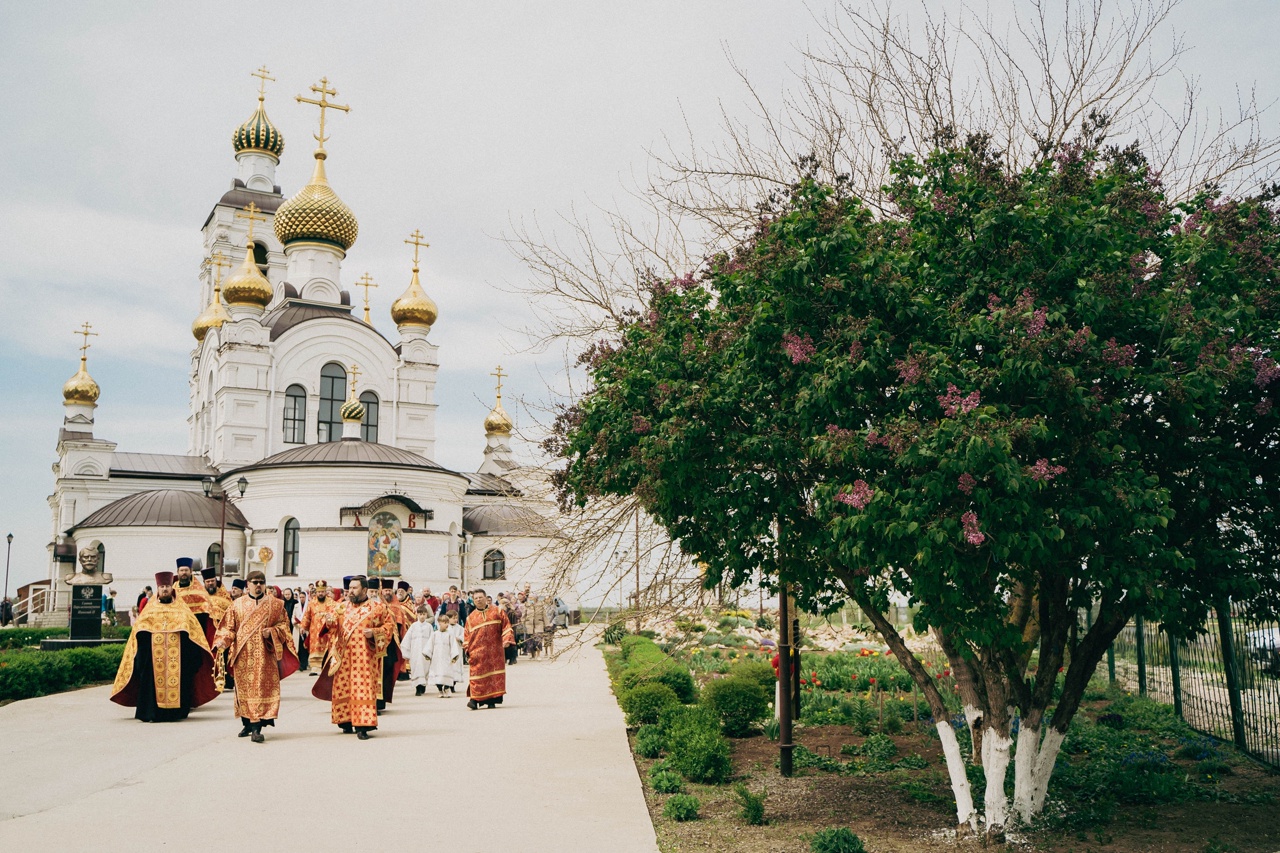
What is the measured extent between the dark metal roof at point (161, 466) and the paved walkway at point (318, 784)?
100ft

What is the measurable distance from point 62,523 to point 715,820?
4238cm

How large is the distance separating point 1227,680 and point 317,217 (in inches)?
1620

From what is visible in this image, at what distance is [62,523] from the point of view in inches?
1686


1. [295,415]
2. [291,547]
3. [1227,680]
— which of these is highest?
[295,415]

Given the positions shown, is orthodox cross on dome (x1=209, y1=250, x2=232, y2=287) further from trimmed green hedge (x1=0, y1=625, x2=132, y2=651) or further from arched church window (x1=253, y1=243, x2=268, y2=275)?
trimmed green hedge (x1=0, y1=625, x2=132, y2=651)

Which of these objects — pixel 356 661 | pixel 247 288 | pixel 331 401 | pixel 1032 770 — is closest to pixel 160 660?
pixel 356 661

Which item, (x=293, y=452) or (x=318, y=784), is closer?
(x=318, y=784)

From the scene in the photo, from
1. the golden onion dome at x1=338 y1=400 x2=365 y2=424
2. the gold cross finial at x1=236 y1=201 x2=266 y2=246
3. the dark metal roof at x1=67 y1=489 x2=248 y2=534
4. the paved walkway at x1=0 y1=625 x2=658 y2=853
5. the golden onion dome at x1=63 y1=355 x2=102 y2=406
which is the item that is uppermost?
the gold cross finial at x1=236 y1=201 x2=266 y2=246

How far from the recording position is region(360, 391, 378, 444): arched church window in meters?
45.0

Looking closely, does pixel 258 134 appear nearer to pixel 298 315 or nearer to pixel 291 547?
pixel 298 315

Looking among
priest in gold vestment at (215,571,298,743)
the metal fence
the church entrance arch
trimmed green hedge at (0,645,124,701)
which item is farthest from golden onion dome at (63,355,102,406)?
the metal fence

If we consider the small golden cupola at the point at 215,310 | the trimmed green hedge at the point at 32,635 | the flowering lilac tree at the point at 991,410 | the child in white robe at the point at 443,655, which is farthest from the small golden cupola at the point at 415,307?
the flowering lilac tree at the point at 991,410

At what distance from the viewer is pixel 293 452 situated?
37375 mm

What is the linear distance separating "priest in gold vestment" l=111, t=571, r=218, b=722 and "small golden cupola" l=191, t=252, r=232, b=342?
123 ft
